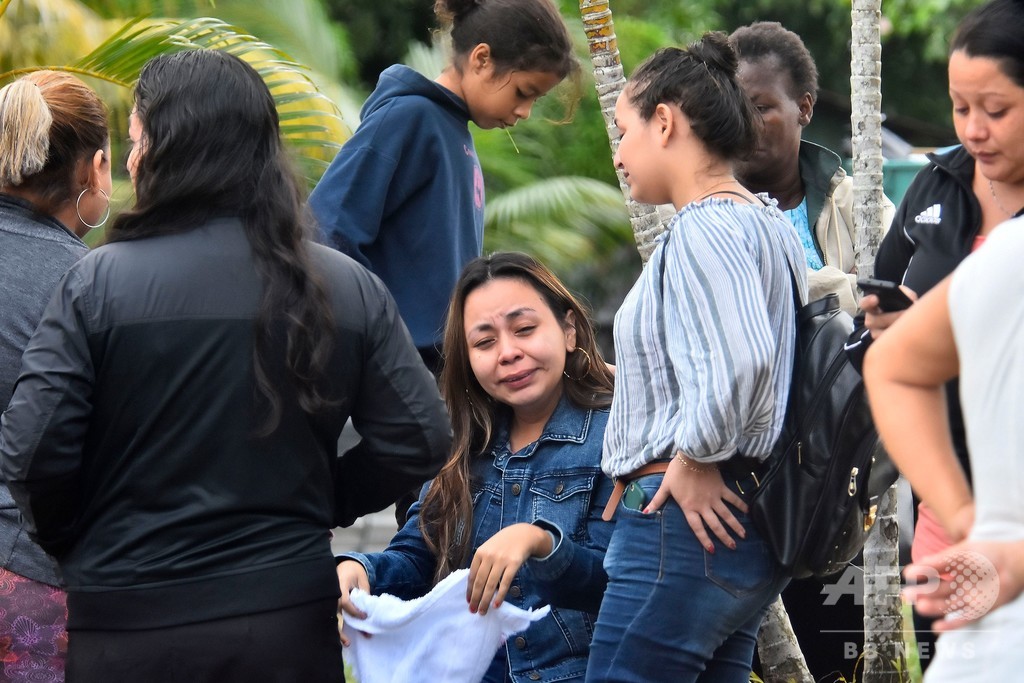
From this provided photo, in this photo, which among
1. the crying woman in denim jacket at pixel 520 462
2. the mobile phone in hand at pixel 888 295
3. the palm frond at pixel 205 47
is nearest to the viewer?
the mobile phone in hand at pixel 888 295

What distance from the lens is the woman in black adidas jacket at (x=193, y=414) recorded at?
91.7 inches

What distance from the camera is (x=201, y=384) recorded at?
2338 mm

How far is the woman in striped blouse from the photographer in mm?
2512

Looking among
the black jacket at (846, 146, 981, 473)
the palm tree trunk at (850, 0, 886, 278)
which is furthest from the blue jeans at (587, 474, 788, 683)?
the palm tree trunk at (850, 0, 886, 278)

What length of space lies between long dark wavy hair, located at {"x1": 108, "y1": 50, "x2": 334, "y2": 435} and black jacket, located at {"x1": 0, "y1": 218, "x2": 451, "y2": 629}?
30mm

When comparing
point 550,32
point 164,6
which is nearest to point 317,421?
point 550,32

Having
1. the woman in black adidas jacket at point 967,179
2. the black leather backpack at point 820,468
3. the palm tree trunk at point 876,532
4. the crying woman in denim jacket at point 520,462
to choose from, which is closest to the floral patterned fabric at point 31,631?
the crying woman in denim jacket at point 520,462

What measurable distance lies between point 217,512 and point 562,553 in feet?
2.86

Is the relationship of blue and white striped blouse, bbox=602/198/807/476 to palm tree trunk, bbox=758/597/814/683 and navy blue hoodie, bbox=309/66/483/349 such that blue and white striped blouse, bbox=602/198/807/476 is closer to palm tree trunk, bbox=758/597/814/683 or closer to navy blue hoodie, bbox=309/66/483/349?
navy blue hoodie, bbox=309/66/483/349

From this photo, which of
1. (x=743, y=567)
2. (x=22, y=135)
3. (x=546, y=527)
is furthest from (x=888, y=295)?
(x=22, y=135)

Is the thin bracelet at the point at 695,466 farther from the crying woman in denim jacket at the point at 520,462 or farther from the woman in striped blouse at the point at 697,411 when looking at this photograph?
the crying woman in denim jacket at the point at 520,462

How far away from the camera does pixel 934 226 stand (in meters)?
2.76

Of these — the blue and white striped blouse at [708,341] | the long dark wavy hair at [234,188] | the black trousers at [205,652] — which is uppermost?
the long dark wavy hair at [234,188]

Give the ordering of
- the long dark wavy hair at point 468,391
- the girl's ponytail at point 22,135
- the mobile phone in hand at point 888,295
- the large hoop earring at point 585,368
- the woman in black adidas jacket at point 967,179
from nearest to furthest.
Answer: the mobile phone in hand at point 888,295, the woman in black adidas jacket at point 967,179, the girl's ponytail at point 22,135, the long dark wavy hair at point 468,391, the large hoop earring at point 585,368
